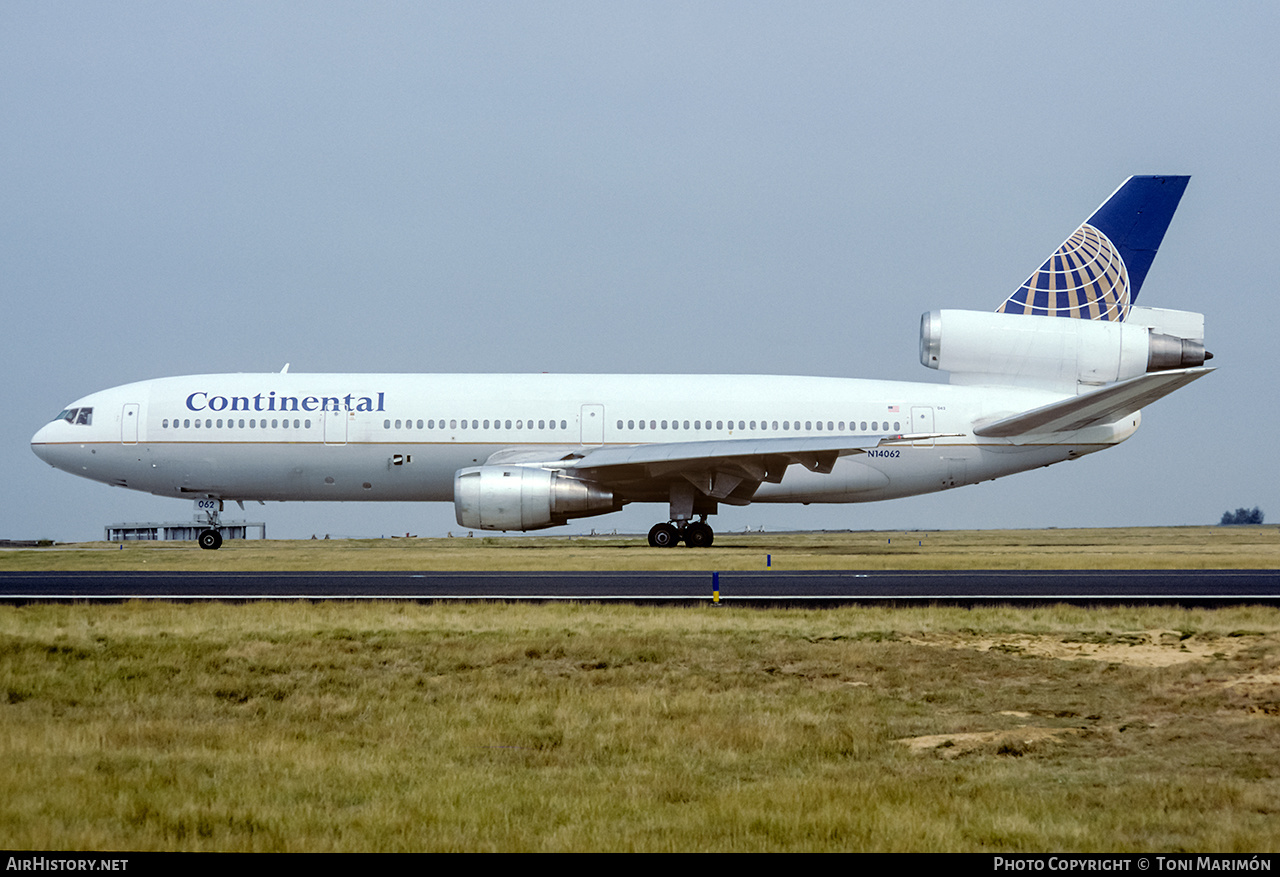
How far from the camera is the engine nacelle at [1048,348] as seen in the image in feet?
114

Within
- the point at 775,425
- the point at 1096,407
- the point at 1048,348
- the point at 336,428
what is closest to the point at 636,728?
the point at 775,425

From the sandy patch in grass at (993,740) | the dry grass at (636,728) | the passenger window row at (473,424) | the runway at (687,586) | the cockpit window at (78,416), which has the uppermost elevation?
the cockpit window at (78,416)

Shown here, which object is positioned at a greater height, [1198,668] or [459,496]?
[459,496]

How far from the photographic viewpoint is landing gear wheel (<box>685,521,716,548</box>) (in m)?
33.8

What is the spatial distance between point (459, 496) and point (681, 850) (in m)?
23.3

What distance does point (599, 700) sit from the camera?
39.6 feet

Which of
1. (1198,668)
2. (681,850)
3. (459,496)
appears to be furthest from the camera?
(459,496)

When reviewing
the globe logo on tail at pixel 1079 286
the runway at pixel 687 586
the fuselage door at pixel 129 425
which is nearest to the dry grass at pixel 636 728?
the runway at pixel 687 586

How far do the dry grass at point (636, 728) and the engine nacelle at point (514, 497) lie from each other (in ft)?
39.2

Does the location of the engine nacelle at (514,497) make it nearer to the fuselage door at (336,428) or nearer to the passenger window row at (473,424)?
the passenger window row at (473,424)

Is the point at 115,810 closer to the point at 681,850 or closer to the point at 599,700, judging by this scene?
the point at 681,850

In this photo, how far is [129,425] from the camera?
33625 mm

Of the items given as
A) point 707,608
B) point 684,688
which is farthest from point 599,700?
point 707,608

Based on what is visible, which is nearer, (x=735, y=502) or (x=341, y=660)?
(x=341, y=660)
